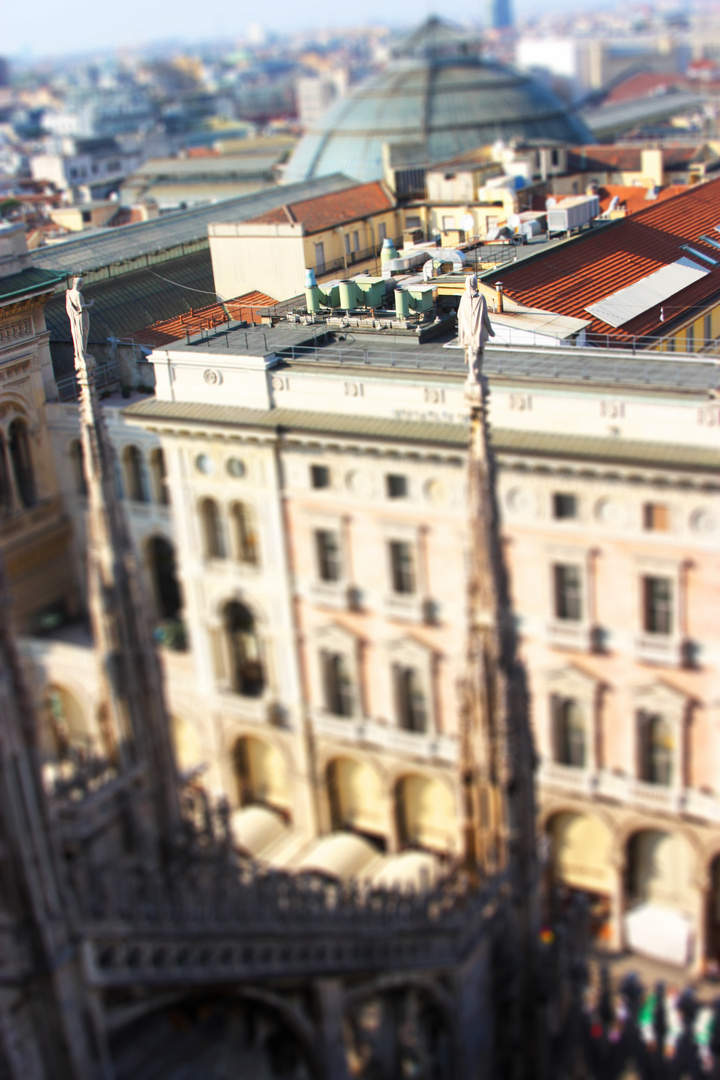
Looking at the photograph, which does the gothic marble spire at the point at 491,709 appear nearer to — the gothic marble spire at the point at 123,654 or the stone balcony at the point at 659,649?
the gothic marble spire at the point at 123,654

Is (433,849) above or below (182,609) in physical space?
below

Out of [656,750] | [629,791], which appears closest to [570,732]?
[629,791]

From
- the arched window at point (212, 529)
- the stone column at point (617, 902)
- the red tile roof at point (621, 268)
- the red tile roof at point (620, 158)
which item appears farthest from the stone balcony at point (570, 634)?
the red tile roof at point (620, 158)

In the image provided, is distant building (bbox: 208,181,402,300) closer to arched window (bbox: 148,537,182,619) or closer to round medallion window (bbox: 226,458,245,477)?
arched window (bbox: 148,537,182,619)

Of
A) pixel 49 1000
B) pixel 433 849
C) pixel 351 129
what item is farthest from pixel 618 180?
pixel 49 1000

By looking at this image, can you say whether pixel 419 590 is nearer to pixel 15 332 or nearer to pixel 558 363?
pixel 558 363

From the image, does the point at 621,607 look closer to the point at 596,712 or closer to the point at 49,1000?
the point at 596,712
